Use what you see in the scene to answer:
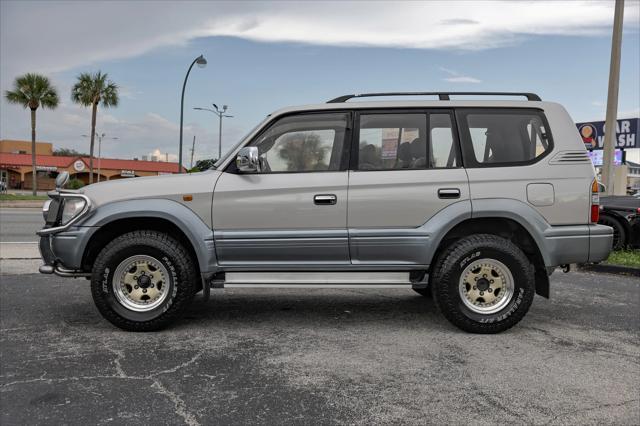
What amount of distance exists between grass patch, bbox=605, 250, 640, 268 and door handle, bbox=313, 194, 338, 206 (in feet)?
18.3

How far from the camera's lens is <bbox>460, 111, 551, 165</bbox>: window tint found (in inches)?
186

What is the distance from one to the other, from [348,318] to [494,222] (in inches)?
62.8

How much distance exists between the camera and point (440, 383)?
3.46 metres

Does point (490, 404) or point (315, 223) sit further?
point (315, 223)

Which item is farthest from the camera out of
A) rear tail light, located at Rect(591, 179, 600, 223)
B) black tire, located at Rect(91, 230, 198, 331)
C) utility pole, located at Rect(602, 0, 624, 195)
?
utility pole, located at Rect(602, 0, 624, 195)

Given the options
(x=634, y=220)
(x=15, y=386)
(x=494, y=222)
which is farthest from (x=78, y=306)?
(x=634, y=220)

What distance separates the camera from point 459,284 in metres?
4.57

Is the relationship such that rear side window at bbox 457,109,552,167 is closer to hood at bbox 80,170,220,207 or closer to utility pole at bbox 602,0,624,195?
hood at bbox 80,170,220,207

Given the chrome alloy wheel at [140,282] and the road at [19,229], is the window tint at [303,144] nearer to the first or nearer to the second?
the chrome alloy wheel at [140,282]

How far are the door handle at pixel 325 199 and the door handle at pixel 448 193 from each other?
0.89 m

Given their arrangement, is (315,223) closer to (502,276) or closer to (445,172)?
(445,172)

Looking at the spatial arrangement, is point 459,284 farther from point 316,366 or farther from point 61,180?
point 61,180

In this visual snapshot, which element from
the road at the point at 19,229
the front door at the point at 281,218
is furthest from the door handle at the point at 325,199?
the road at the point at 19,229

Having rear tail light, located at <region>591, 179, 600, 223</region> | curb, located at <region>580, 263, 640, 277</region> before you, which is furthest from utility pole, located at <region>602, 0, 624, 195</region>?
rear tail light, located at <region>591, 179, 600, 223</region>
